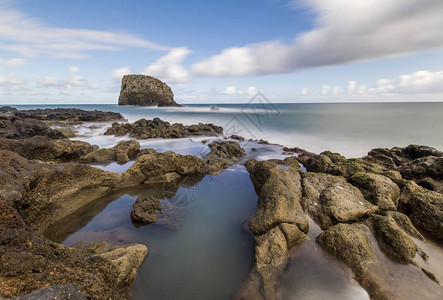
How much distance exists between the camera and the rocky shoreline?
10.2 ft

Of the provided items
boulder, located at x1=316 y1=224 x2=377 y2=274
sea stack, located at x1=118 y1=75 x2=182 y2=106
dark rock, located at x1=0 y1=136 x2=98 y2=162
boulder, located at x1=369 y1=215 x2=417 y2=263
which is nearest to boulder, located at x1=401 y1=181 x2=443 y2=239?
boulder, located at x1=369 y1=215 x2=417 y2=263

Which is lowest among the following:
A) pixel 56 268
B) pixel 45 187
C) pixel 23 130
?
pixel 45 187

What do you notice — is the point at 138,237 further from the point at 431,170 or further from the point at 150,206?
the point at 431,170

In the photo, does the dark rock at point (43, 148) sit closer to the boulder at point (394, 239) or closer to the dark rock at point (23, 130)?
the dark rock at point (23, 130)

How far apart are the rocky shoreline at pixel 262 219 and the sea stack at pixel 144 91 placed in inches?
4234

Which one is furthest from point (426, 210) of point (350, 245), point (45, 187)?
point (45, 187)

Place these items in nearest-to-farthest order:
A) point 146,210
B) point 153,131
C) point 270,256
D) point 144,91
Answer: point 270,256
point 146,210
point 153,131
point 144,91

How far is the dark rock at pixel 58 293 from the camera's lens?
2114 millimetres

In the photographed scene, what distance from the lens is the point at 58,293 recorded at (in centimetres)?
231

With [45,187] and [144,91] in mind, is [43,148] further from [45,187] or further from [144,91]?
[144,91]

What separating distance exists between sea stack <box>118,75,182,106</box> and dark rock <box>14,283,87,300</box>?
381ft

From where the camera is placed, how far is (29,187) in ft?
18.2

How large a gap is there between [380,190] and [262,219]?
165 inches

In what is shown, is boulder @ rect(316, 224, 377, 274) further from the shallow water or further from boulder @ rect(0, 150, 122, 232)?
boulder @ rect(0, 150, 122, 232)
